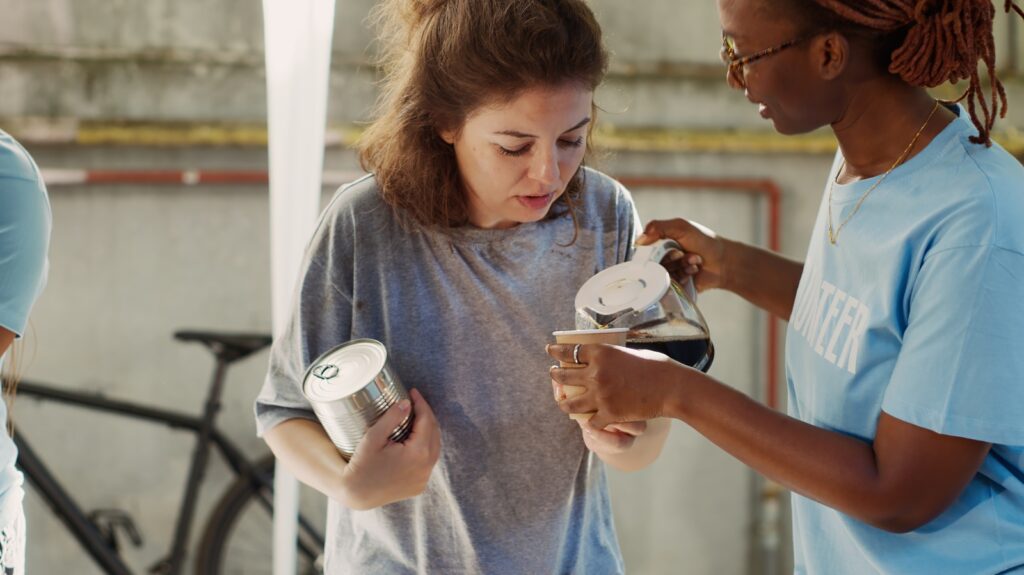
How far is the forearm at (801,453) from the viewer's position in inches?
35.9

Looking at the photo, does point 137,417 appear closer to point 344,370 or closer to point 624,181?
point 624,181

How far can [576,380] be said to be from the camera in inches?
39.9

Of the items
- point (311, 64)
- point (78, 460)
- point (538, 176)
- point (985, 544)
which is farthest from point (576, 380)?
point (78, 460)

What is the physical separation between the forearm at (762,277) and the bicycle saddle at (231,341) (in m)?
1.86

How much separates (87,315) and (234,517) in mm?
773

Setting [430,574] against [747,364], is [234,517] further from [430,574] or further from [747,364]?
[430,574]

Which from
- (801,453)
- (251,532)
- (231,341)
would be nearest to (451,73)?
(801,453)

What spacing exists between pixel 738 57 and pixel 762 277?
0.40m

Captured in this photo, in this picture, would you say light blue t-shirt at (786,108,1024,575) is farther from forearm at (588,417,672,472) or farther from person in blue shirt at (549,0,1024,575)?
forearm at (588,417,672,472)

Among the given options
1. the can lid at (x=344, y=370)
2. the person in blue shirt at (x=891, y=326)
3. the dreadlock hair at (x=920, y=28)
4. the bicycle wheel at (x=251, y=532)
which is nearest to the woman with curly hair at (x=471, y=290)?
the can lid at (x=344, y=370)

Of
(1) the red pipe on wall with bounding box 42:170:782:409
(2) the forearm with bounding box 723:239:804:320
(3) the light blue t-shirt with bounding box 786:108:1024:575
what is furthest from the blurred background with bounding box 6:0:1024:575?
(3) the light blue t-shirt with bounding box 786:108:1024:575

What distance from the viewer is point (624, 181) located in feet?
11.1

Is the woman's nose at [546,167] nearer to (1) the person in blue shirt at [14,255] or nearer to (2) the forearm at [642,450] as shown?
(2) the forearm at [642,450]

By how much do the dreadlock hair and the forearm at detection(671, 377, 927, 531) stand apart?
1.06 ft
